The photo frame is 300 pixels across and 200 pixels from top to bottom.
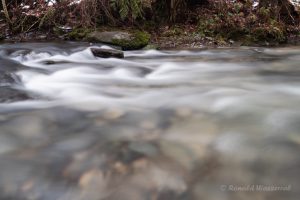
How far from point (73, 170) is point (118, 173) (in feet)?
1.04

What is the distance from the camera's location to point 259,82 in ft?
15.5

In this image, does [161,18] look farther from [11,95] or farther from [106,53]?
[11,95]

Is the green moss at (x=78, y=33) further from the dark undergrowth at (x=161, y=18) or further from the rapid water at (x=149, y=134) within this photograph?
the rapid water at (x=149, y=134)

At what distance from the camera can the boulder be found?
7.59 meters

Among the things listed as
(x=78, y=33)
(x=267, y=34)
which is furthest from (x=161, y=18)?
(x=267, y=34)

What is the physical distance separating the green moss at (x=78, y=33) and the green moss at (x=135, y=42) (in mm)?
934

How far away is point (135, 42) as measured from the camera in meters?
7.70

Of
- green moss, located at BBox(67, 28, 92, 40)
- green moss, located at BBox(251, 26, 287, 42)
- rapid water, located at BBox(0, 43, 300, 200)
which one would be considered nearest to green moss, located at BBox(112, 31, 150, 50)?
green moss, located at BBox(67, 28, 92, 40)

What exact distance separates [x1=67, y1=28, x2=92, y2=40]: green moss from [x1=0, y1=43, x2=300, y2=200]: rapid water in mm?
2656

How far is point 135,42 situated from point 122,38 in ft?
1.02

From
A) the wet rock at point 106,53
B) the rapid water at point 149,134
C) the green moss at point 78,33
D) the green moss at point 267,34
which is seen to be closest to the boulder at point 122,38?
the green moss at point 78,33

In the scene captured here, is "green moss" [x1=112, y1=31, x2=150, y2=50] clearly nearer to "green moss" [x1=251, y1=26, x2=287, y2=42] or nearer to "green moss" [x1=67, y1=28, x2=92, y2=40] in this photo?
"green moss" [x1=67, y1=28, x2=92, y2=40]

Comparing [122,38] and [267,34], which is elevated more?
[122,38]

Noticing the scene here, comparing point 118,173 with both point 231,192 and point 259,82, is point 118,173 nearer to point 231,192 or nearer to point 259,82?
point 231,192
